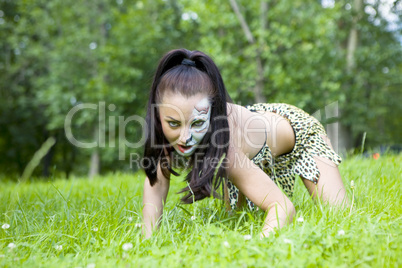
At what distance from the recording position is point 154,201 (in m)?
2.16

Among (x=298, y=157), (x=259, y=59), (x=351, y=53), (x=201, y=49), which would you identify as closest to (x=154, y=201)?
(x=298, y=157)

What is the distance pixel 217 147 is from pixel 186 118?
234 millimetres

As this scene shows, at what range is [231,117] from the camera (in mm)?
2109

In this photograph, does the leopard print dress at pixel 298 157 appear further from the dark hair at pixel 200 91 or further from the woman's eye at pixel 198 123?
the woman's eye at pixel 198 123

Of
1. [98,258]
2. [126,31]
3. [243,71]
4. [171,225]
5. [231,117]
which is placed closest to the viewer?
[98,258]

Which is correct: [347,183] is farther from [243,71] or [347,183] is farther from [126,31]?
[126,31]

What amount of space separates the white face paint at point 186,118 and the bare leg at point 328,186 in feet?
2.71

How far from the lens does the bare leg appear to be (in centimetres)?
214

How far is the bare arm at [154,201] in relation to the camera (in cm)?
205

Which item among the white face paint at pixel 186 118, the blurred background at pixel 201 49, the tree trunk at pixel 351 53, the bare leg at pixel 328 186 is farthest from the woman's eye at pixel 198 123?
the tree trunk at pixel 351 53

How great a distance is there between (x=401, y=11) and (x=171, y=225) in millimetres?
10221

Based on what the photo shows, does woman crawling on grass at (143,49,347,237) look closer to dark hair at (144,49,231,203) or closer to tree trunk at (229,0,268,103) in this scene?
dark hair at (144,49,231,203)

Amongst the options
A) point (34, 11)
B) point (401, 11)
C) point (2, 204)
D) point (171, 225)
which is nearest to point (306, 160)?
point (171, 225)

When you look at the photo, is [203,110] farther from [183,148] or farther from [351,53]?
[351,53]
